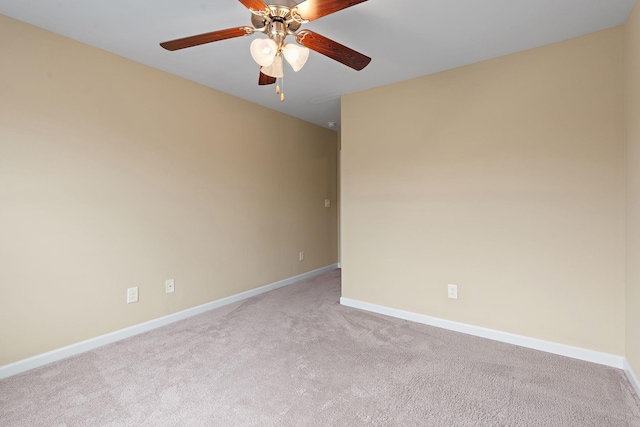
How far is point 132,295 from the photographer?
2625 mm

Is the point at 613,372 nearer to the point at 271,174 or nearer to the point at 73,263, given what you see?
the point at 271,174

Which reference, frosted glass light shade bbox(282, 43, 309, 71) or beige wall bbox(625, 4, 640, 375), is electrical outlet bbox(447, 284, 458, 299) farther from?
frosted glass light shade bbox(282, 43, 309, 71)

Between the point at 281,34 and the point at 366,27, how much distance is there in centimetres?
75

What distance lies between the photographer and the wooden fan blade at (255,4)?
1408mm

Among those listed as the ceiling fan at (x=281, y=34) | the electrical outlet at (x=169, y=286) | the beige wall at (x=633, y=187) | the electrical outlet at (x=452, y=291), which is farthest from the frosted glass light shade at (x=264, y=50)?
the electrical outlet at (x=452, y=291)

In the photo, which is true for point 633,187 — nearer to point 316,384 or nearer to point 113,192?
point 316,384

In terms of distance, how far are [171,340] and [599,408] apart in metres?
2.88

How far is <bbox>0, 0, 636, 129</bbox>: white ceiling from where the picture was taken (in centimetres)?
188

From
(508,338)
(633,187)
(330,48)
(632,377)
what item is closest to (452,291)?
(508,338)

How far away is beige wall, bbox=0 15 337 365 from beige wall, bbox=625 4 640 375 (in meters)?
3.25

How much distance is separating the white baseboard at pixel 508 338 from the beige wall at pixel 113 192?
5.38 ft

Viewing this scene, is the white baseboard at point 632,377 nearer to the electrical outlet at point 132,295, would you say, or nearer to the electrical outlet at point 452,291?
the electrical outlet at point 452,291

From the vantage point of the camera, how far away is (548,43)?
2285mm

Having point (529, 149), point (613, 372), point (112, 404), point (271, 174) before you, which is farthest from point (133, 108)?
Answer: point (613, 372)
